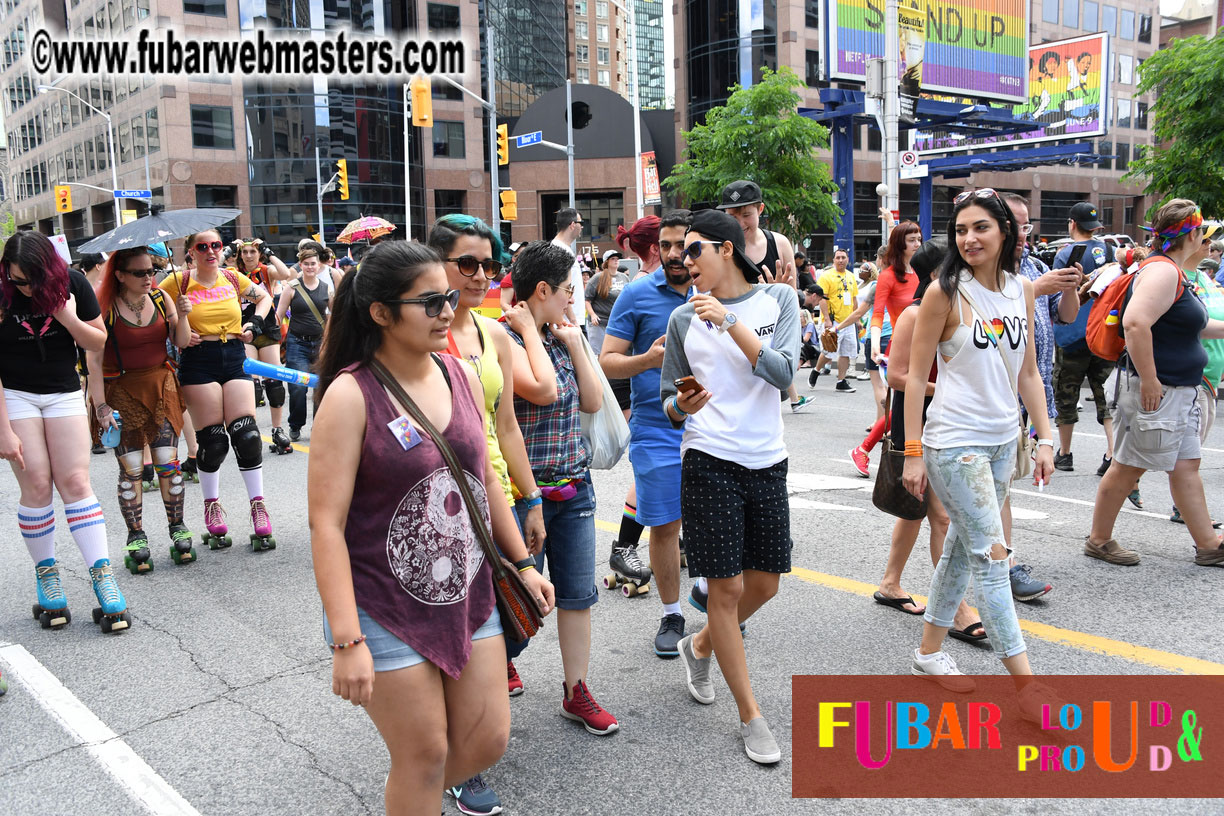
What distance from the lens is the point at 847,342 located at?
13.3m

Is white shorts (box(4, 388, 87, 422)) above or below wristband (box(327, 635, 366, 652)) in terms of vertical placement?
above

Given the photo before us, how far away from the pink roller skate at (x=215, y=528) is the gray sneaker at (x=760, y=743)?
4.16 metres

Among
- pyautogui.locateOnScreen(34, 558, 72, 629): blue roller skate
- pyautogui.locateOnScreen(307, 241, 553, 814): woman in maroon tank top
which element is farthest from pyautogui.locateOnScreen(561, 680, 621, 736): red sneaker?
pyautogui.locateOnScreen(34, 558, 72, 629): blue roller skate

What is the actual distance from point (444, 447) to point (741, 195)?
3.20m

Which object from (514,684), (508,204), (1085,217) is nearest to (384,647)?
(514,684)

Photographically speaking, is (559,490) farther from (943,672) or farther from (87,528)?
(87,528)

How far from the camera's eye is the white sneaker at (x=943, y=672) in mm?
3654

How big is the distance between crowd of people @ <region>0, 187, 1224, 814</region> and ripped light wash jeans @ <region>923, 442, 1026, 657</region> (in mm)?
11

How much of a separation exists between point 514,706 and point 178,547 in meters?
3.05

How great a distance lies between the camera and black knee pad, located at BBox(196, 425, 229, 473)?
604cm

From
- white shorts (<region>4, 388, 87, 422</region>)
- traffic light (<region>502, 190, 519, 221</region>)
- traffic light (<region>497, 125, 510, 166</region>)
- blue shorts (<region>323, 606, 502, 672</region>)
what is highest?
traffic light (<region>497, 125, 510, 166</region>)

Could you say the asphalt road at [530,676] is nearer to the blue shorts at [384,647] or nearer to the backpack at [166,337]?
the blue shorts at [384,647]

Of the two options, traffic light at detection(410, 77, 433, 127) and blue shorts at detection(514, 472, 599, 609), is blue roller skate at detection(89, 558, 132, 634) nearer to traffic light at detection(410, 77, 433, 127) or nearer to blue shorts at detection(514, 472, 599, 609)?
blue shorts at detection(514, 472, 599, 609)

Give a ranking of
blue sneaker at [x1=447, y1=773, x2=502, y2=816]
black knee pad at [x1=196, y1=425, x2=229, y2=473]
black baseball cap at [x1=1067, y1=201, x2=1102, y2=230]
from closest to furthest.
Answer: blue sneaker at [x1=447, y1=773, x2=502, y2=816] → black knee pad at [x1=196, y1=425, x2=229, y2=473] → black baseball cap at [x1=1067, y1=201, x2=1102, y2=230]
